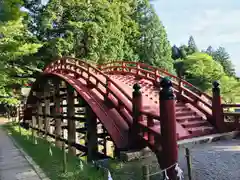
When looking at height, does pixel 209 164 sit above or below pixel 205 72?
below

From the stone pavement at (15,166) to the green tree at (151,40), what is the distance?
32060 mm

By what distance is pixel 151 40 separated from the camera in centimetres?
4019

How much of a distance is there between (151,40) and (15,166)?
3506 cm

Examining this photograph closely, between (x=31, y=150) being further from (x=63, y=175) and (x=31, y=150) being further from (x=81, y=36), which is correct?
(x=81, y=36)

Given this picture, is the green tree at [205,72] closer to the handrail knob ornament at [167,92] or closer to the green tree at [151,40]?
the green tree at [151,40]

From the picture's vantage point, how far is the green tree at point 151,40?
40.0m

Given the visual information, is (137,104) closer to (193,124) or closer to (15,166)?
(193,124)

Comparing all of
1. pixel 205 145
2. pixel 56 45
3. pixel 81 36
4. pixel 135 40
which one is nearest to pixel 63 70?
pixel 205 145

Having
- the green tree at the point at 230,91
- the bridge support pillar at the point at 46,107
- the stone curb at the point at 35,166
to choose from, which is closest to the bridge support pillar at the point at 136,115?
the stone curb at the point at 35,166

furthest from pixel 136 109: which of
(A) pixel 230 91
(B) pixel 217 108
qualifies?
(A) pixel 230 91

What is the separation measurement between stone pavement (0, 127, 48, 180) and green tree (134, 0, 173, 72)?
32060mm

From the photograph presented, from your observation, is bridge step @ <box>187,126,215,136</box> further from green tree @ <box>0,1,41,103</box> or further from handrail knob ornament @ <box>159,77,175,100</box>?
green tree @ <box>0,1,41,103</box>

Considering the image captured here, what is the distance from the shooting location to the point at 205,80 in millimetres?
37938

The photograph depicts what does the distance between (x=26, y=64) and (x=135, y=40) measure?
19.0 m
